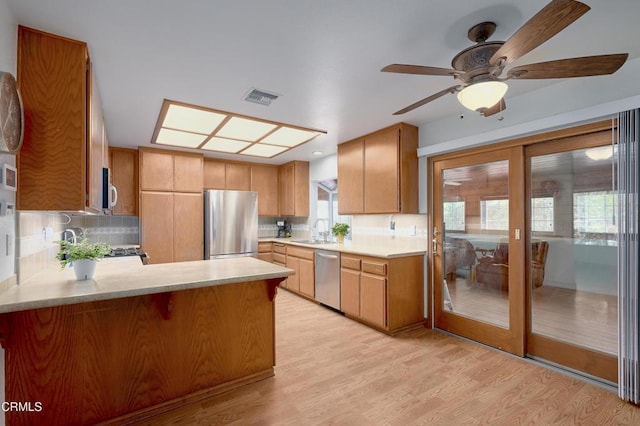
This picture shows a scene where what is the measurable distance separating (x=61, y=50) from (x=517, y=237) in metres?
3.71

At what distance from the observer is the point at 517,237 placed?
9.04 feet

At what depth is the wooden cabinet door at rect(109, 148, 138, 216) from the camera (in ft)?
14.4

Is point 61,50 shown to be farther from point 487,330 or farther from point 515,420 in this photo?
point 487,330

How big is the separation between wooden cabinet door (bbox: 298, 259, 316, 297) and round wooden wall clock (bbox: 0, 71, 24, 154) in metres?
3.50

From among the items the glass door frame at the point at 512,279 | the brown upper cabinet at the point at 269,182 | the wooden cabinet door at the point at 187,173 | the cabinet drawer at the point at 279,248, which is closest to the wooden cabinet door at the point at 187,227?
the wooden cabinet door at the point at 187,173

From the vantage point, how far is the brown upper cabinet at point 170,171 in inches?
173

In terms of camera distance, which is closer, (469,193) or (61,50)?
(61,50)

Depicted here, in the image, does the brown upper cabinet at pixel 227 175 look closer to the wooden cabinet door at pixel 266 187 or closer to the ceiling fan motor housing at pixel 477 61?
the wooden cabinet door at pixel 266 187

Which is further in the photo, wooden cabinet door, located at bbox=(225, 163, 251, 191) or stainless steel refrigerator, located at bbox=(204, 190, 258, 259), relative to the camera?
wooden cabinet door, located at bbox=(225, 163, 251, 191)

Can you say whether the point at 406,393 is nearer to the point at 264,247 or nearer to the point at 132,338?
the point at 132,338

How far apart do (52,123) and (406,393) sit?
2886mm

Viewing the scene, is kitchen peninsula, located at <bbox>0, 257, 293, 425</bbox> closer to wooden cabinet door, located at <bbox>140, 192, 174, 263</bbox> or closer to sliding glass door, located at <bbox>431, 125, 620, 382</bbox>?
sliding glass door, located at <bbox>431, 125, 620, 382</bbox>

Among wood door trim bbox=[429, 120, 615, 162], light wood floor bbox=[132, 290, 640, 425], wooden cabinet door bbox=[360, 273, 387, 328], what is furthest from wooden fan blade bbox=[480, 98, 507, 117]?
light wood floor bbox=[132, 290, 640, 425]

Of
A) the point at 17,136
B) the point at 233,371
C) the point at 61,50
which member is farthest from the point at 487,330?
the point at 61,50
